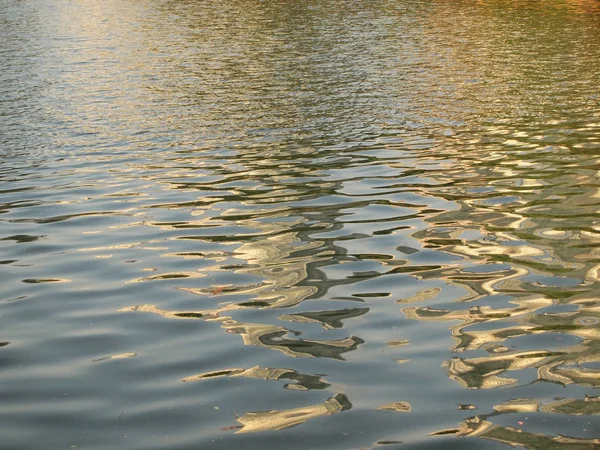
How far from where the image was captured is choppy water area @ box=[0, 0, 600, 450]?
8.22 m

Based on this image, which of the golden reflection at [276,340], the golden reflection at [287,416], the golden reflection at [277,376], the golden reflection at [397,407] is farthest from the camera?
the golden reflection at [276,340]

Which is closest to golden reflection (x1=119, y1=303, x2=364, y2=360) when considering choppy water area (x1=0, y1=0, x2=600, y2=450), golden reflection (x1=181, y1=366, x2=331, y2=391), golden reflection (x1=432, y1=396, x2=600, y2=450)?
choppy water area (x1=0, y1=0, x2=600, y2=450)

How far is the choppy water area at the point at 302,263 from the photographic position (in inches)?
324

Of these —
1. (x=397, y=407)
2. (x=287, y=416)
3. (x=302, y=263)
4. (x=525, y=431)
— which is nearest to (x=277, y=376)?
(x=287, y=416)

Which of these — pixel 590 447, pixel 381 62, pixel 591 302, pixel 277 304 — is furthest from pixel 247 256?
pixel 381 62

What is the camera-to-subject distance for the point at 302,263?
495 inches

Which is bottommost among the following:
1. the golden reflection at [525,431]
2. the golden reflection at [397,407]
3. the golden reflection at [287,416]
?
the golden reflection at [525,431]

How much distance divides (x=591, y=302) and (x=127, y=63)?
96.1ft

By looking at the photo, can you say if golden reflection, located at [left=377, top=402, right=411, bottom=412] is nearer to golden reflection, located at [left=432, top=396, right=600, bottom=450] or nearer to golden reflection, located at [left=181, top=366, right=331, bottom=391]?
golden reflection, located at [left=432, top=396, right=600, bottom=450]

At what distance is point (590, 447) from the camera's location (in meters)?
7.36

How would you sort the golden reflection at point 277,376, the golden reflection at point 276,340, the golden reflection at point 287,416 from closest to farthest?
the golden reflection at point 287,416, the golden reflection at point 277,376, the golden reflection at point 276,340

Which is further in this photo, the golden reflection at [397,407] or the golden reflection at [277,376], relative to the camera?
the golden reflection at [277,376]

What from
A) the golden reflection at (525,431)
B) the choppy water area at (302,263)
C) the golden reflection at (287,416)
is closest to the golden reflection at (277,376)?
the choppy water area at (302,263)

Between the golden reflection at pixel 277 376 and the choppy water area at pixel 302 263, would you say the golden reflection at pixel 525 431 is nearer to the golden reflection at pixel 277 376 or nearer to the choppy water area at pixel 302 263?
the choppy water area at pixel 302 263
